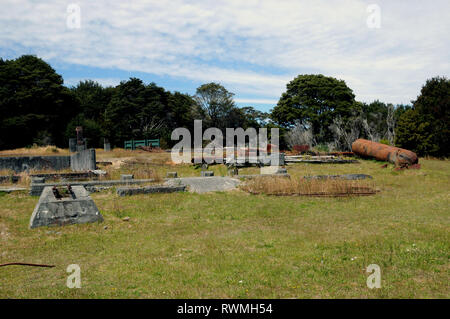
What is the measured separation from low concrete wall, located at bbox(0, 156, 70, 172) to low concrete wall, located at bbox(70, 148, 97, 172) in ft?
1.85

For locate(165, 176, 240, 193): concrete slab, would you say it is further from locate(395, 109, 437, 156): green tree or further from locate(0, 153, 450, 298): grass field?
locate(395, 109, 437, 156): green tree

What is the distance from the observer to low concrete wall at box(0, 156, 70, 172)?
1602 cm

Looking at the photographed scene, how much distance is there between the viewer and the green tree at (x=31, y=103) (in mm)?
35281

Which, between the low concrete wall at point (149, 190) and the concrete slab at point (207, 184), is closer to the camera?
the low concrete wall at point (149, 190)

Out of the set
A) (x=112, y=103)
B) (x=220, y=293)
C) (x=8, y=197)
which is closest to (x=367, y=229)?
(x=220, y=293)

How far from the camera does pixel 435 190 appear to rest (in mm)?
11250

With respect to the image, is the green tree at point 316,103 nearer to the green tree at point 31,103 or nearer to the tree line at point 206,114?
the tree line at point 206,114

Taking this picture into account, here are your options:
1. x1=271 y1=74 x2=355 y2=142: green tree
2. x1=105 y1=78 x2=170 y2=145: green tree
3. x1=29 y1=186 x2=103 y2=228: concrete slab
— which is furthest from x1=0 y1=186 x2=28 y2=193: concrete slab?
x1=105 y1=78 x2=170 y2=145: green tree

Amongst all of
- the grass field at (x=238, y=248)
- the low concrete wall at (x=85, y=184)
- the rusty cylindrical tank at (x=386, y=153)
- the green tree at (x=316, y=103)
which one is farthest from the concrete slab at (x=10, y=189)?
the green tree at (x=316, y=103)

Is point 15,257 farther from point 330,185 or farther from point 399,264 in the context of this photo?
point 330,185

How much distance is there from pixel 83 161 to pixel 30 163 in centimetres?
230

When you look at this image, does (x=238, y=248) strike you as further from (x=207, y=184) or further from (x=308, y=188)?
(x=207, y=184)

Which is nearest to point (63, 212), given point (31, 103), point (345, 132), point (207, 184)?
point (207, 184)

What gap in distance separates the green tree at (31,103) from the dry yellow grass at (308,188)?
30.3 metres
